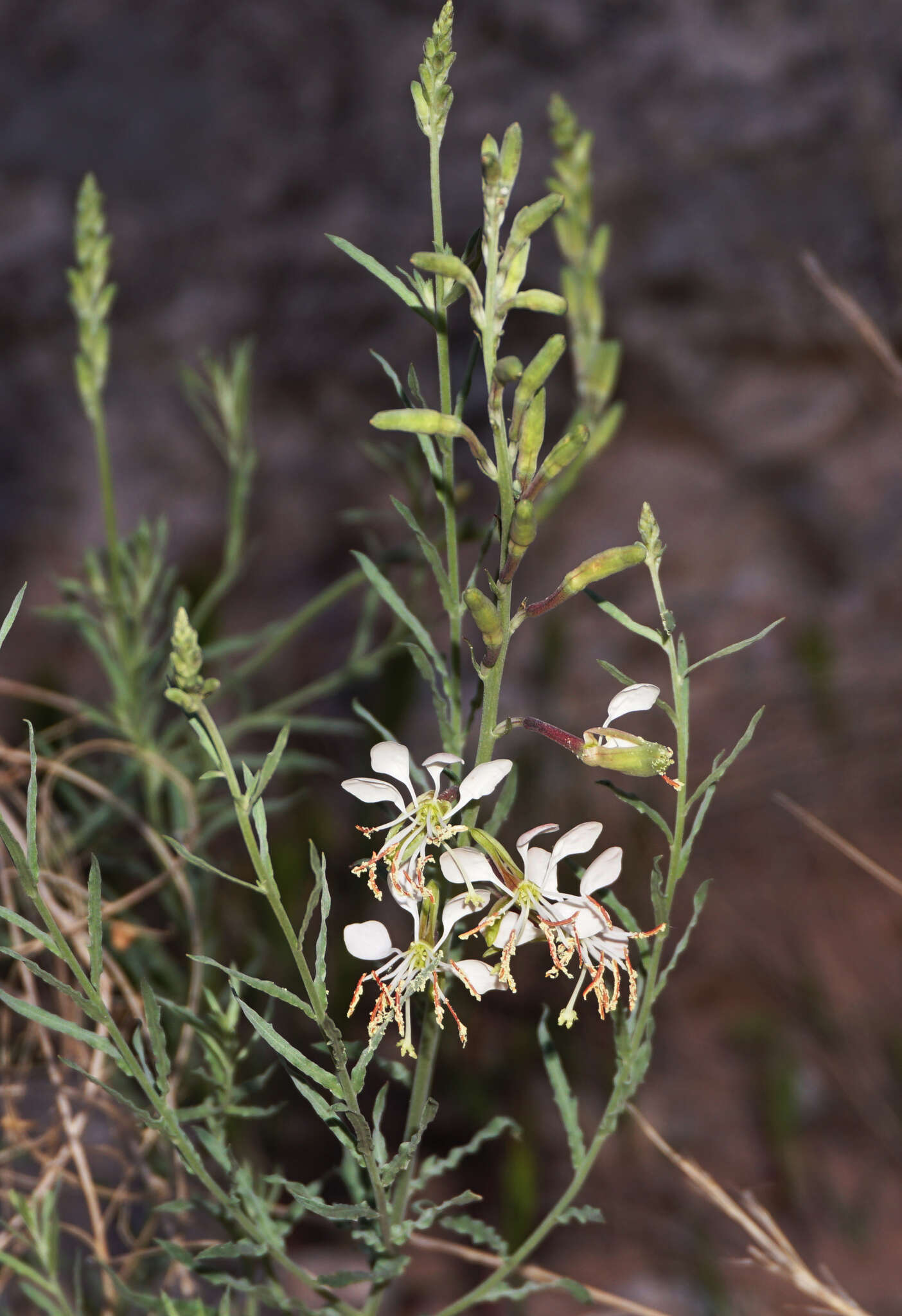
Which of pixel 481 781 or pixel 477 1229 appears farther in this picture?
pixel 477 1229

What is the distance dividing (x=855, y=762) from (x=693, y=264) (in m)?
0.87

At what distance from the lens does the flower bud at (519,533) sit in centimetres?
41

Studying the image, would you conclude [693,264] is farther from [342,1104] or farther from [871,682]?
[342,1104]

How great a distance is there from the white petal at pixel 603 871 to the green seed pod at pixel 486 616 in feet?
0.30

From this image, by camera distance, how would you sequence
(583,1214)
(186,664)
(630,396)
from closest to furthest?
1. (186,664)
2. (583,1214)
3. (630,396)

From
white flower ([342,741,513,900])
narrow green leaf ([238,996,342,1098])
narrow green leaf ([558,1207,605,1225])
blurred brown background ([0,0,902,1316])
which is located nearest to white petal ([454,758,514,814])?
white flower ([342,741,513,900])

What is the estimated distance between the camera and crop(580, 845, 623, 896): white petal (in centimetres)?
44

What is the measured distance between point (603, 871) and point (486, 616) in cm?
11

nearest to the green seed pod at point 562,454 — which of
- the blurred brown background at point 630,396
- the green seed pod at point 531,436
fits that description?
the green seed pod at point 531,436

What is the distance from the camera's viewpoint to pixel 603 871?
442 mm

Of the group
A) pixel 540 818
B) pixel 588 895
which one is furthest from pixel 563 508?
pixel 588 895

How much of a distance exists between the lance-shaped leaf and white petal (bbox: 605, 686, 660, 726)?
0.10 meters

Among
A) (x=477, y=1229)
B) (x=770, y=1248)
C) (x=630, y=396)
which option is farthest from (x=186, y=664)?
(x=630, y=396)

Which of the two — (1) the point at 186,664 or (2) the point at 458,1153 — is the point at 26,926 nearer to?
(1) the point at 186,664
